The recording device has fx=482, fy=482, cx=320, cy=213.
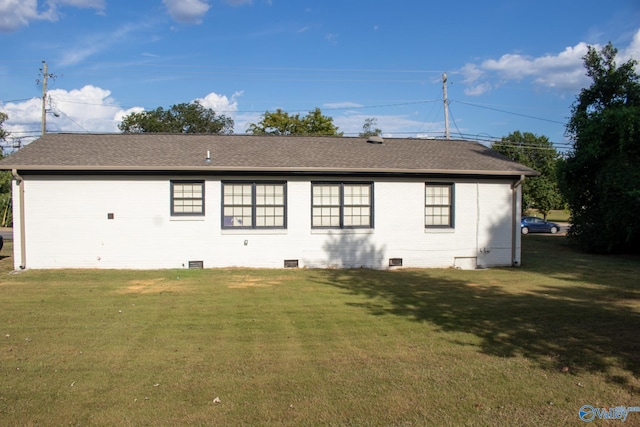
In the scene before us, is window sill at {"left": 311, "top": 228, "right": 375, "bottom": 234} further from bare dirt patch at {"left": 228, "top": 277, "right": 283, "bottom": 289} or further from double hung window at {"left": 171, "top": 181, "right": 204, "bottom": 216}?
double hung window at {"left": 171, "top": 181, "right": 204, "bottom": 216}

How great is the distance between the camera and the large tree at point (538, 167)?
1797 inches

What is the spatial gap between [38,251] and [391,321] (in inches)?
455

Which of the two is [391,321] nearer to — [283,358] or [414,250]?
[283,358]

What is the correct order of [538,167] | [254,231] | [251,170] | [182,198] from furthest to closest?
[538,167] < [254,231] < [182,198] < [251,170]

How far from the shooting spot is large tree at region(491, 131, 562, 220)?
45638 mm

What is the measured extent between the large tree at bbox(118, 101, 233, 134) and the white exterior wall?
4534 centimetres

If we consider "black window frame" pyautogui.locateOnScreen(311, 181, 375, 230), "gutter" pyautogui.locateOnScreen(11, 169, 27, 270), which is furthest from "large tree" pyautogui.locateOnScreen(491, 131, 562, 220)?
"gutter" pyautogui.locateOnScreen(11, 169, 27, 270)

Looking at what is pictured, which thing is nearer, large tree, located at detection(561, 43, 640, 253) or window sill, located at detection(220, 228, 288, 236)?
window sill, located at detection(220, 228, 288, 236)

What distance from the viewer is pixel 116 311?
9172mm

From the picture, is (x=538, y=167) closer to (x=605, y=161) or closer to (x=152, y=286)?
(x=605, y=161)

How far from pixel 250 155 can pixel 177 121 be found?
47.9 meters

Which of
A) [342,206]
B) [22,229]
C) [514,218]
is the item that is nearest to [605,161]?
[514,218]

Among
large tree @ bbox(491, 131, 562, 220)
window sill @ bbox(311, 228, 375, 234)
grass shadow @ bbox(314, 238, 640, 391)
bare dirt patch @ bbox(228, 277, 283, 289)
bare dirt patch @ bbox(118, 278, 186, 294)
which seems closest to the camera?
grass shadow @ bbox(314, 238, 640, 391)

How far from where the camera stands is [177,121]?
60.3 metres
